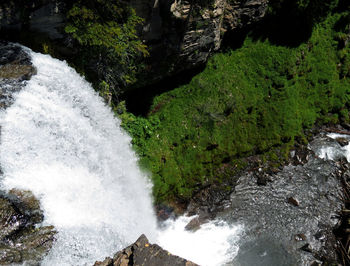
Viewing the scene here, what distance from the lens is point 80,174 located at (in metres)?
9.95

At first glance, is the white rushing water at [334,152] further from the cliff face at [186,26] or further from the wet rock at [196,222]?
the cliff face at [186,26]

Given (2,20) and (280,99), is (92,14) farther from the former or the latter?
(280,99)

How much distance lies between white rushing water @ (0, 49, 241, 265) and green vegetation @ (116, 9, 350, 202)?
138 centimetres

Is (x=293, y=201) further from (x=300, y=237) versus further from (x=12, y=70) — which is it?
(x=12, y=70)

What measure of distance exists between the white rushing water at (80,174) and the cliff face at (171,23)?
1.42m

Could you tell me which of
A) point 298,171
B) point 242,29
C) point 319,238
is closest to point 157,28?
point 242,29

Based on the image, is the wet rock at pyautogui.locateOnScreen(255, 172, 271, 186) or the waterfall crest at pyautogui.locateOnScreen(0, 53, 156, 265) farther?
the wet rock at pyautogui.locateOnScreen(255, 172, 271, 186)

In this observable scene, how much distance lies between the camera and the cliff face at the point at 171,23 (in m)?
9.88

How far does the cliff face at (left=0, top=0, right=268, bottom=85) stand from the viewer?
988 centimetres

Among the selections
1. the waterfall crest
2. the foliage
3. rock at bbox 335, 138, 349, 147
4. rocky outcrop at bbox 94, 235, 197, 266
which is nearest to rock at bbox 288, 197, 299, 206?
rock at bbox 335, 138, 349, 147

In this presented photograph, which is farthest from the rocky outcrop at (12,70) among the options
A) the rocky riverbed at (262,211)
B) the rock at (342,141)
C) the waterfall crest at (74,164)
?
the rock at (342,141)

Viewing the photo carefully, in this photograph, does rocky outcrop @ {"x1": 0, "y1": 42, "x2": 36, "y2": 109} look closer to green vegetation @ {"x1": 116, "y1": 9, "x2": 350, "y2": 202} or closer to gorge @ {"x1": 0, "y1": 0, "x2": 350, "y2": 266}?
gorge @ {"x1": 0, "y1": 0, "x2": 350, "y2": 266}

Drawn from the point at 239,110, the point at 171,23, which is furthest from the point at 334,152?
the point at 171,23

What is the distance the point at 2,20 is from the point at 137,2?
4863mm
